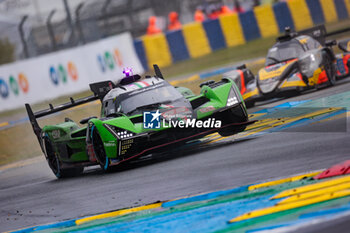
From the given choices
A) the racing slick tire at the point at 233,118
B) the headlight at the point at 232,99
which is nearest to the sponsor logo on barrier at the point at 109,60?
the headlight at the point at 232,99

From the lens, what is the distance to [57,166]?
11.8 meters

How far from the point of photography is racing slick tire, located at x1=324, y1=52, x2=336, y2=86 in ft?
47.4

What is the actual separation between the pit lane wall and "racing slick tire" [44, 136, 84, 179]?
14957mm

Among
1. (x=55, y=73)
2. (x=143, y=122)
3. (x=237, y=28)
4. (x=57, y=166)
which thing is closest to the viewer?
(x=143, y=122)

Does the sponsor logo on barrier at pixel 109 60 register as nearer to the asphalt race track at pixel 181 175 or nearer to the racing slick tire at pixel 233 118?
the asphalt race track at pixel 181 175

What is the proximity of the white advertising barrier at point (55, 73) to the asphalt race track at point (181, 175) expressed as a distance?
503 inches

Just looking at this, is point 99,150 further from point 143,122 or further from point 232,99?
point 232,99

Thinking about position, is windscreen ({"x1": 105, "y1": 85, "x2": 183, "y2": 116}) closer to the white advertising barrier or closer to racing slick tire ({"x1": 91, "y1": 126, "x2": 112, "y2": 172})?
racing slick tire ({"x1": 91, "y1": 126, "x2": 112, "y2": 172})

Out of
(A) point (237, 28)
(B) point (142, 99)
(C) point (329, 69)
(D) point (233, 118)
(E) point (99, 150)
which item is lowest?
(C) point (329, 69)

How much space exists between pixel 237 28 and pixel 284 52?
1335cm

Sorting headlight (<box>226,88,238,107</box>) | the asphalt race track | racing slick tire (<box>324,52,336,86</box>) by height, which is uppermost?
headlight (<box>226,88,238,107</box>)

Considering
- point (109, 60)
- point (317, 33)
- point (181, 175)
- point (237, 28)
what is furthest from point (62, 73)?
point (181, 175)

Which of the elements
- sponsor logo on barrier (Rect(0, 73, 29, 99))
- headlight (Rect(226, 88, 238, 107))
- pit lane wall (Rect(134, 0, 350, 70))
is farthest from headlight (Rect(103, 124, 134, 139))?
pit lane wall (Rect(134, 0, 350, 70))

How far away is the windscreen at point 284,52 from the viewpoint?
1491 centimetres
